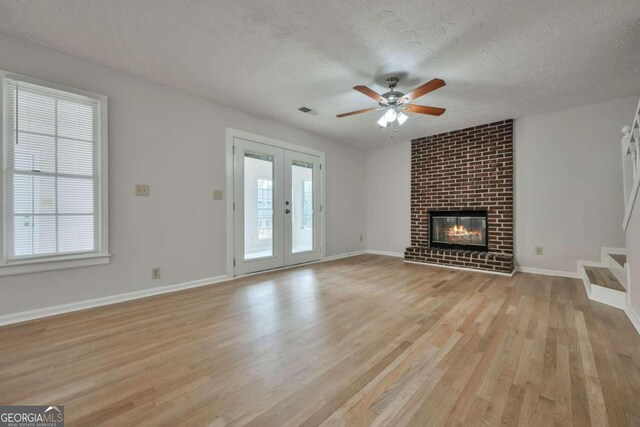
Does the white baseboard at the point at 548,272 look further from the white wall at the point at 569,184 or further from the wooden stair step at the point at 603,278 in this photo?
the wooden stair step at the point at 603,278

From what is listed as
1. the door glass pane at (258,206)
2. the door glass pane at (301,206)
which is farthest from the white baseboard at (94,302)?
the door glass pane at (301,206)

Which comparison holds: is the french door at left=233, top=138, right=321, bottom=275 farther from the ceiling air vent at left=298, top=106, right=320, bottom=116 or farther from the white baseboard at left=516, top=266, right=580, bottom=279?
the white baseboard at left=516, top=266, right=580, bottom=279

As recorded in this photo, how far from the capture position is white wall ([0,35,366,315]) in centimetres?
250

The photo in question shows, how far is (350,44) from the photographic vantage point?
94.2 inches

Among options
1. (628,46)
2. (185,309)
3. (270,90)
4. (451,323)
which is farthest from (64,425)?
(628,46)

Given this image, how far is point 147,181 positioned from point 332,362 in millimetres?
Result: 2819

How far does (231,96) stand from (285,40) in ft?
4.66

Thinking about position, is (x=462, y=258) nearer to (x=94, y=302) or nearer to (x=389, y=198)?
(x=389, y=198)

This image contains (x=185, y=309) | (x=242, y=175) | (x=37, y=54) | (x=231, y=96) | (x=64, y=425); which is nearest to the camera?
(x=64, y=425)

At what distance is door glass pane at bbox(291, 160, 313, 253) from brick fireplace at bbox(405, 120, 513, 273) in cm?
202

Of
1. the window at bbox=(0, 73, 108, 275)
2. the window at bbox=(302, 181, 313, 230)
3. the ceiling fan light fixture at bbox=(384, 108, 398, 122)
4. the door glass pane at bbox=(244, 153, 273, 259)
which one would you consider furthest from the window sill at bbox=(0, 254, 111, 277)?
the ceiling fan light fixture at bbox=(384, 108, 398, 122)

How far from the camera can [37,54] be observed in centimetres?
247

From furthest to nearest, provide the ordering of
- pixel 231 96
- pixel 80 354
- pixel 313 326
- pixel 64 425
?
pixel 231 96 → pixel 313 326 → pixel 80 354 → pixel 64 425

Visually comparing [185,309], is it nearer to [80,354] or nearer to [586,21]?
[80,354]
